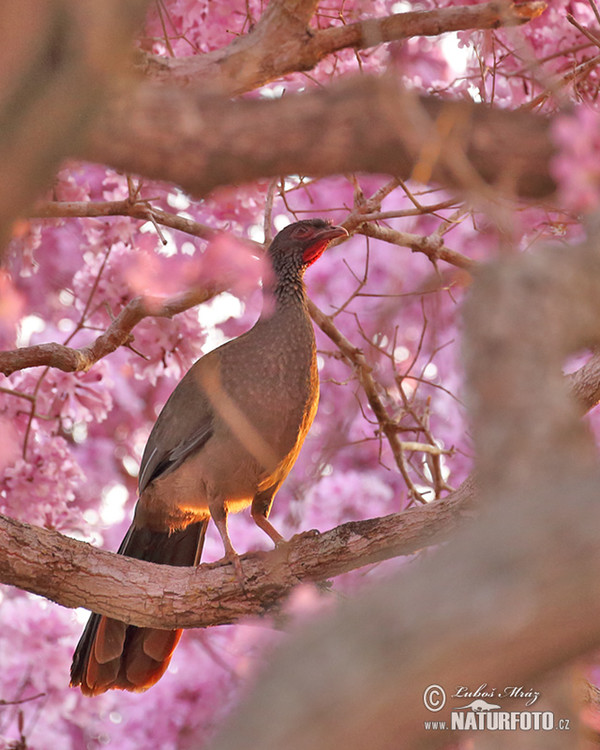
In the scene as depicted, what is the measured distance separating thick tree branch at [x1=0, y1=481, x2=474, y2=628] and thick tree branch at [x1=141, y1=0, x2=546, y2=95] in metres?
1.52

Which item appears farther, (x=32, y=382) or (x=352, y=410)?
(x=352, y=410)

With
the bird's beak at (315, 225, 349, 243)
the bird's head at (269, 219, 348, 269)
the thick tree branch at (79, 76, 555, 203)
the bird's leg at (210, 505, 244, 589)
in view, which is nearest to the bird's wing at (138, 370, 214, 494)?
the bird's leg at (210, 505, 244, 589)

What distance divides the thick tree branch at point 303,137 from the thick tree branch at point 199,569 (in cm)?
141

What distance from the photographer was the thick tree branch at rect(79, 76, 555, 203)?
2.26 meters

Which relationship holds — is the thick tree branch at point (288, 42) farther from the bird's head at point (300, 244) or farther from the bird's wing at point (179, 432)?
the bird's wing at point (179, 432)

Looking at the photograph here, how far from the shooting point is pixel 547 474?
148 centimetres

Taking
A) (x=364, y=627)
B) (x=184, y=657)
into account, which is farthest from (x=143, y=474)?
(x=364, y=627)

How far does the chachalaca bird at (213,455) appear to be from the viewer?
14.3 ft

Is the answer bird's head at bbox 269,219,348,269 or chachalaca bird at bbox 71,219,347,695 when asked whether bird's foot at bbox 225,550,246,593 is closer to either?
chachalaca bird at bbox 71,219,347,695

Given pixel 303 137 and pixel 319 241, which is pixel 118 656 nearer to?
pixel 319 241

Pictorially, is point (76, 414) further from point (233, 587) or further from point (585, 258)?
point (585, 258)

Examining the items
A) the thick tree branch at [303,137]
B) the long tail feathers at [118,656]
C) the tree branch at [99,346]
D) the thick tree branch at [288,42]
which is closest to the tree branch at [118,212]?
the tree branch at [99,346]

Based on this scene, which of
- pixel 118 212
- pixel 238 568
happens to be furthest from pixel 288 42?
pixel 238 568

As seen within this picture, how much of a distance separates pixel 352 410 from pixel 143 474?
75.4 inches
